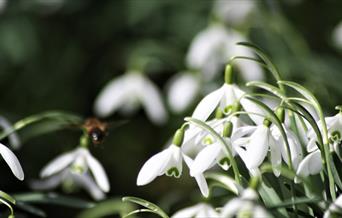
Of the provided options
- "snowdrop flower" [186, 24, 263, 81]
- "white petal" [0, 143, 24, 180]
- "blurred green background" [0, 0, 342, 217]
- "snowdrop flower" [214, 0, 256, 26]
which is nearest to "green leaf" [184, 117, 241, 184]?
"white petal" [0, 143, 24, 180]

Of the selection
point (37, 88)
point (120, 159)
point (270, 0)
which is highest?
point (270, 0)

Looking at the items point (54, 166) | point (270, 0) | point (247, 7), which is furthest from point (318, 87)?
point (54, 166)

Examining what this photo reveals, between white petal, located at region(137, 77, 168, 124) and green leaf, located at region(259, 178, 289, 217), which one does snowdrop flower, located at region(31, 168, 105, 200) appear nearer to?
green leaf, located at region(259, 178, 289, 217)

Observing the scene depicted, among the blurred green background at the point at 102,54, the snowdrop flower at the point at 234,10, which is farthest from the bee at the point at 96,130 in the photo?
the blurred green background at the point at 102,54

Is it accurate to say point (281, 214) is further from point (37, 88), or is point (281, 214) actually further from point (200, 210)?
point (37, 88)

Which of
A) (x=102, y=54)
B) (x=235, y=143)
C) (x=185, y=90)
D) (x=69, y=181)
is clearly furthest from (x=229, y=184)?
(x=102, y=54)

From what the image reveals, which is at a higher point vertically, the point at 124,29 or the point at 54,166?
the point at 54,166
